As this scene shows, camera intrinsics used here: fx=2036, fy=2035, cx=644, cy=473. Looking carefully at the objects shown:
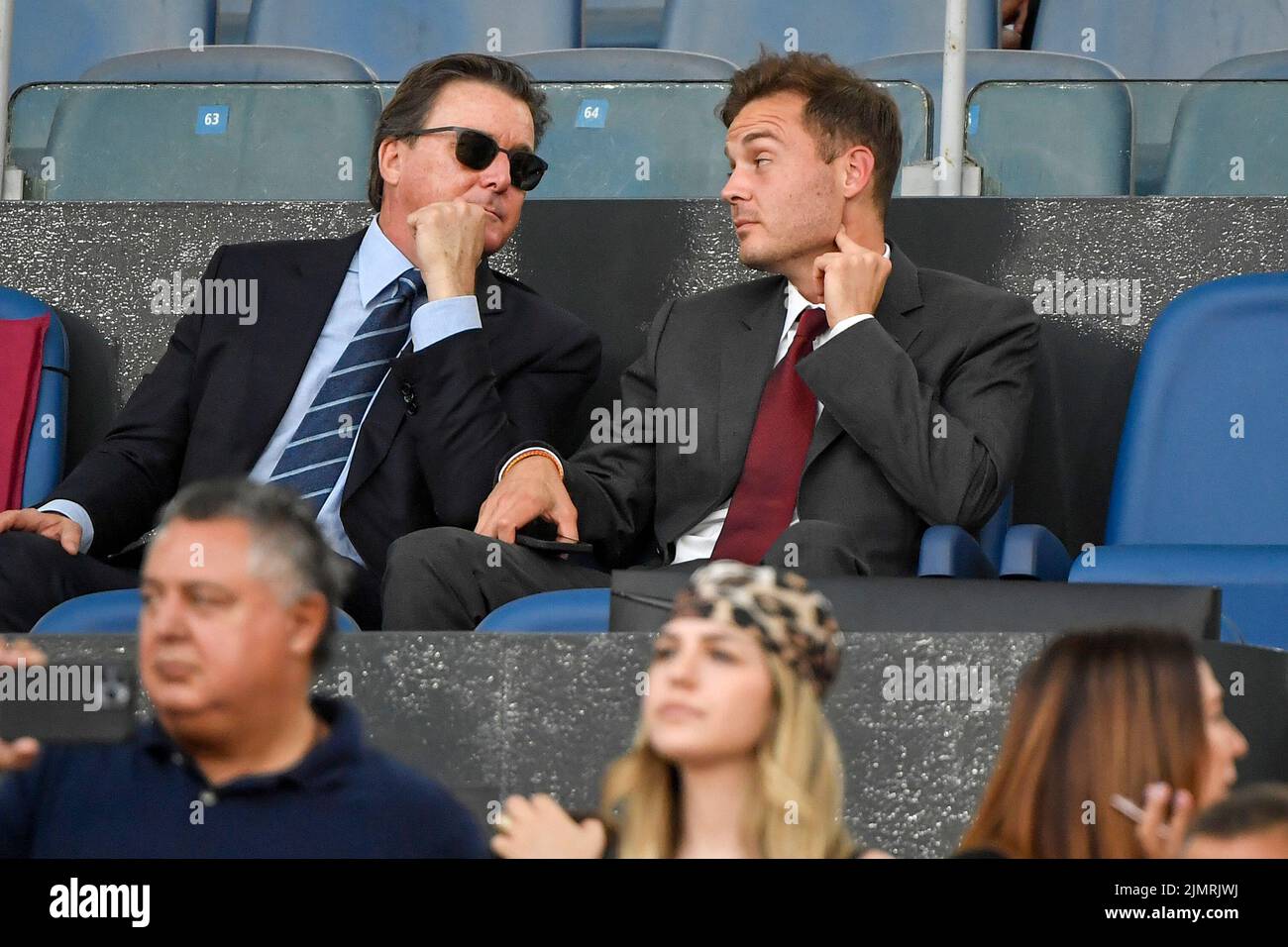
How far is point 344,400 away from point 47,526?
A: 39cm

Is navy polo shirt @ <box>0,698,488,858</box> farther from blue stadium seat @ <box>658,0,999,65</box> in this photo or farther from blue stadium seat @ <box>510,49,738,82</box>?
blue stadium seat @ <box>658,0,999,65</box>

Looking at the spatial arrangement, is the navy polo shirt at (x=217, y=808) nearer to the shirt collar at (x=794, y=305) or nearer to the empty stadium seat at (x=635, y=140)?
the shirt collar at (x=794, y=305)

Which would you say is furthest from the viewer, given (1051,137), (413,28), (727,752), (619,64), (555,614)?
(413,28)

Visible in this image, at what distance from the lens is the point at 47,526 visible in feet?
7.53

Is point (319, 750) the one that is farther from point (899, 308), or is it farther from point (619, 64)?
point (619, 64)

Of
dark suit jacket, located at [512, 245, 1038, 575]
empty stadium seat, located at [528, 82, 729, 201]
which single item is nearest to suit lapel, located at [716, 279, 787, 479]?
dark suit jacket, located at [512, 245, 1038, 575]

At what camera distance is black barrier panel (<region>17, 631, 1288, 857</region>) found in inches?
57.0

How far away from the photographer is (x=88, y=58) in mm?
3889

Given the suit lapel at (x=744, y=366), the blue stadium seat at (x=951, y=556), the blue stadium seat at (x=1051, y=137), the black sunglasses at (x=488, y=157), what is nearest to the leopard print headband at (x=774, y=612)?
the blue stadium seat at (x=951, y=556)

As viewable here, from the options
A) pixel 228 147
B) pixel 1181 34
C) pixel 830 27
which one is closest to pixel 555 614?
pixel 228 147
